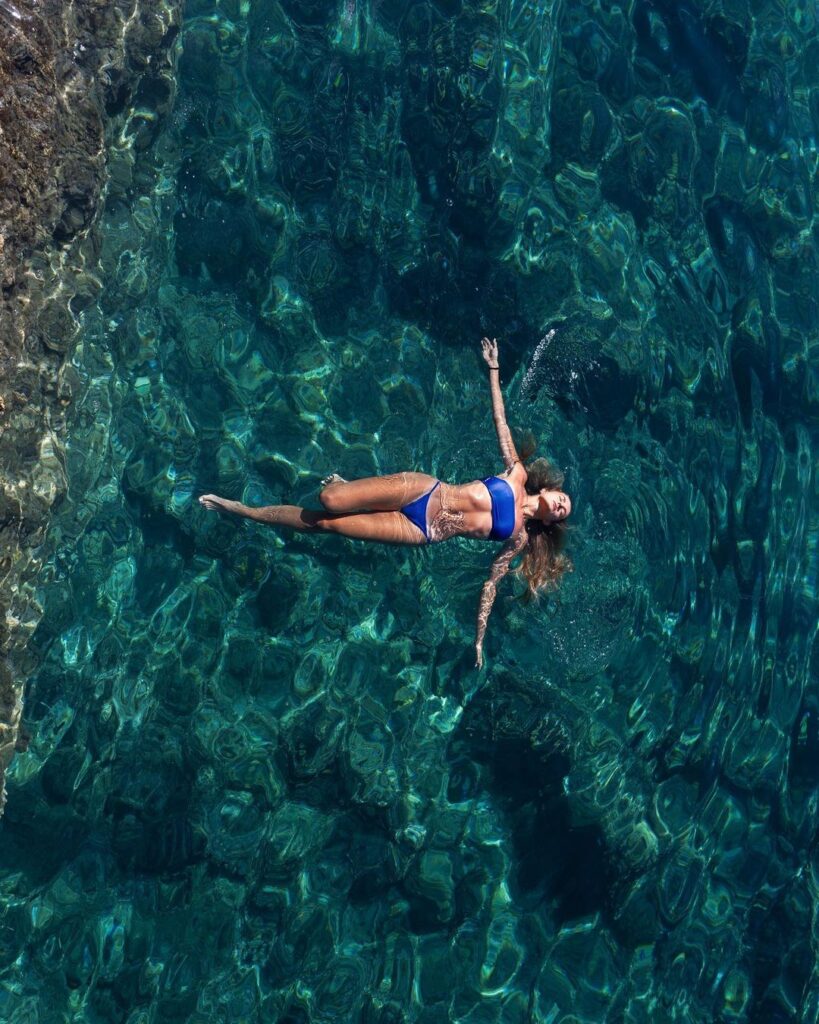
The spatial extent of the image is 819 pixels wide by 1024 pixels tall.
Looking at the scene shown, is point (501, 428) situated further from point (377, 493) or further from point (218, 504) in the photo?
point (218, 504)

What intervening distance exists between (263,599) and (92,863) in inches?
93.2

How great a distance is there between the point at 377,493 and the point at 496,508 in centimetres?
93

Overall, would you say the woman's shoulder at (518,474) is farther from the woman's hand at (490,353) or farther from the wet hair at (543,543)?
the woman's hand at (490,353)

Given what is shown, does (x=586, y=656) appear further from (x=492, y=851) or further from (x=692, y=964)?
(x=692, y=964)

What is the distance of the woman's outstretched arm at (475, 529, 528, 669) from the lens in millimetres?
7156

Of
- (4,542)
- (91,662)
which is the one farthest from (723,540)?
(4,542)

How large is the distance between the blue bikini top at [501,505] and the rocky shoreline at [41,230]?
341 centimetres

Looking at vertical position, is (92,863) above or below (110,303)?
below

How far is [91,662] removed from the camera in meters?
7.57

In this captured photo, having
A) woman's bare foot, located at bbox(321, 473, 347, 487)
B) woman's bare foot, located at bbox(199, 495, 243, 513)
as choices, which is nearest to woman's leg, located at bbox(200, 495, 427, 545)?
woman's bare foot, located at bbox(199, 495, 243, 513)

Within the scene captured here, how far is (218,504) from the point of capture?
7.51 meters

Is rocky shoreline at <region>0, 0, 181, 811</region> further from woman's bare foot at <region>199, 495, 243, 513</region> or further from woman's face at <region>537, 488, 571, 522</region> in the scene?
woman's face at <region>537, 488, 571, 522</region>

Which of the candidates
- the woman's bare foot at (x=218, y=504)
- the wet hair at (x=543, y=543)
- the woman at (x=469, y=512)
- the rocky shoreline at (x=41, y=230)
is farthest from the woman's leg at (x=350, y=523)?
the rocky shoreline at (x=41, y=230)

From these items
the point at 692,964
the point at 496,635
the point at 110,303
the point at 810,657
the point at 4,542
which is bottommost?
the point at 692,964
